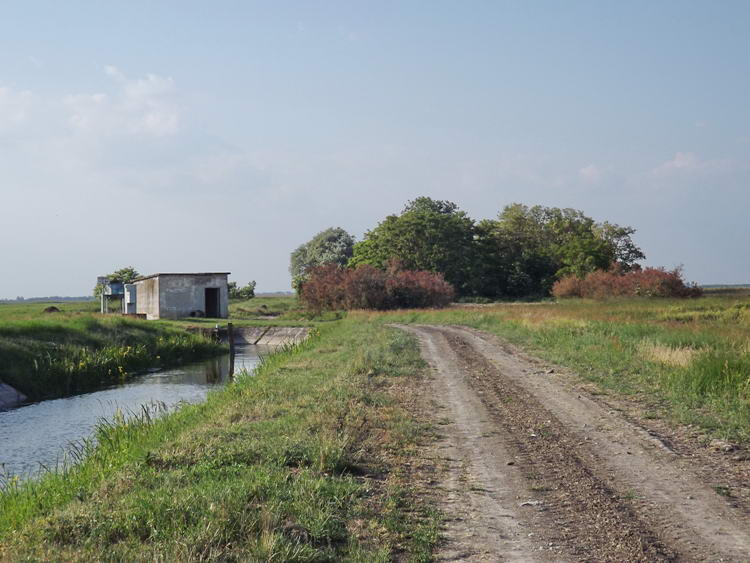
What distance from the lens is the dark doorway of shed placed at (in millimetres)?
51812

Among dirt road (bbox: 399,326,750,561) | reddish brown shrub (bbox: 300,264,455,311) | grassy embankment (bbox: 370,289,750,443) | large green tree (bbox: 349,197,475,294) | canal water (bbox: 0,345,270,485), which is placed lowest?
canal water (bbox: 0,345,270,485)

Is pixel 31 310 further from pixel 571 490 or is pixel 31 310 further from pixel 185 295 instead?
pixel 571 490

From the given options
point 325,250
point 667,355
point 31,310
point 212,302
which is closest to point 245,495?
point 667,355

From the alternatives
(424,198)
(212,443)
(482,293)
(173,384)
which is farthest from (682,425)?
(424,198)

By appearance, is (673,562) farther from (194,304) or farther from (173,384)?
(194,304)

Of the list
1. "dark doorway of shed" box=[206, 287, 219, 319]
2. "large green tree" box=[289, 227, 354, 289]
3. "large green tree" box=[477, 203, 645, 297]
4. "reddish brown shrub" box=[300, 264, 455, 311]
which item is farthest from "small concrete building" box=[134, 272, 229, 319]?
"large green tree" box=[289, 227, 354, 289]

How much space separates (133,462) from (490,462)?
434 cm

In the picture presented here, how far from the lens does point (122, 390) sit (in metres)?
23.5

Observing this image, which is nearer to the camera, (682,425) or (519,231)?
(682,425)

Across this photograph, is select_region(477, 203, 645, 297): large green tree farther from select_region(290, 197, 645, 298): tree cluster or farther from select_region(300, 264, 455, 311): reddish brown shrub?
select_region(300, 264, 455, 311): reddish brown shrub

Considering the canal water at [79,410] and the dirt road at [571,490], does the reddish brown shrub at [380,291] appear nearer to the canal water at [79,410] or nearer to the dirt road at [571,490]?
the canal water at [79,410]

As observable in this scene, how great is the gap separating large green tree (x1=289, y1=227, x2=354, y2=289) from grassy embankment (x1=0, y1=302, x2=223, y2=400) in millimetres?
54205

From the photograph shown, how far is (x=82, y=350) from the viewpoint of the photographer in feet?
90.2

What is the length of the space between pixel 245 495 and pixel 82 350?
23.6m
